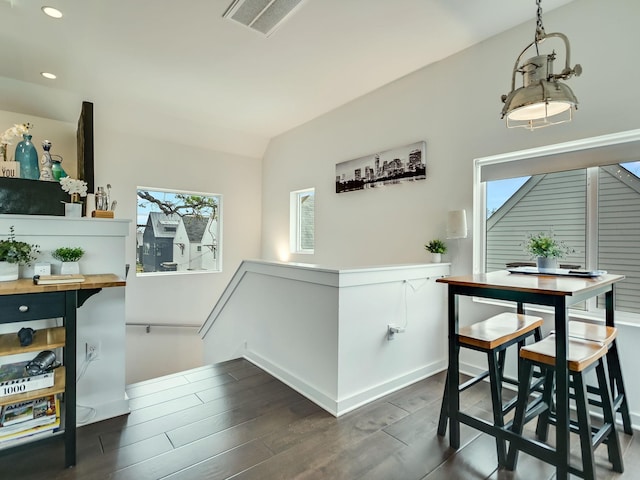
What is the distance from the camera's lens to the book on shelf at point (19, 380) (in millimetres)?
1700

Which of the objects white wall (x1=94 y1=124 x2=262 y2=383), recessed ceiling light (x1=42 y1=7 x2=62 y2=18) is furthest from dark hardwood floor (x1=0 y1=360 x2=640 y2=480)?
recessed ceiling light (x1=42 y1=7 x2=62 y2=18)

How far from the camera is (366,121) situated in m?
4.13

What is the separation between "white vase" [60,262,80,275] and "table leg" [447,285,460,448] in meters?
2.36

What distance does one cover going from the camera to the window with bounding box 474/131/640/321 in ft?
7.84

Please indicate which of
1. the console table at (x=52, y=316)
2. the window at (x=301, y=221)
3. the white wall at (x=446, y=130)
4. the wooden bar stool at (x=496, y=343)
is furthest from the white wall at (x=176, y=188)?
the wooden bar stool at (x=496, y=343)

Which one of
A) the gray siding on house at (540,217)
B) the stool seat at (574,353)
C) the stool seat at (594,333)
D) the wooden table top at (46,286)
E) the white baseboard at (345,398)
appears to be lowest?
the white baseboard at (345,398)

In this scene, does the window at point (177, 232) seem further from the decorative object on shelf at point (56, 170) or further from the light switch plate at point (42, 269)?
the light switch plate at point (42, 269)

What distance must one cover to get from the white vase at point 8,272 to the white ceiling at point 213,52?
2040 mm

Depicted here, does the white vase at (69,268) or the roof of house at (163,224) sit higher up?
the roof of house at (163,224)

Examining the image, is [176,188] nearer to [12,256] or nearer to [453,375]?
[12,256]

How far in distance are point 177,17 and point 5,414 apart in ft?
9.69

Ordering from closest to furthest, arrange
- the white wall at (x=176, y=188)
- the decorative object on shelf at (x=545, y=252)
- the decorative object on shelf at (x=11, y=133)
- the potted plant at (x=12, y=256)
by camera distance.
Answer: the potted plant at (x=12, y=256) → the decorative object on shelf at (x=545, y=252) → the decorative object on shelf at (x=11, y=133) → the white wall at (x=176, y=188)

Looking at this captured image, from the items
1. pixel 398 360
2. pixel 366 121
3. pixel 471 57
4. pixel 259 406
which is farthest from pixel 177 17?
pixel 398 360

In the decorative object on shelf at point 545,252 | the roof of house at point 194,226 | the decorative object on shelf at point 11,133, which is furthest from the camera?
the roof of house at point 194,226
